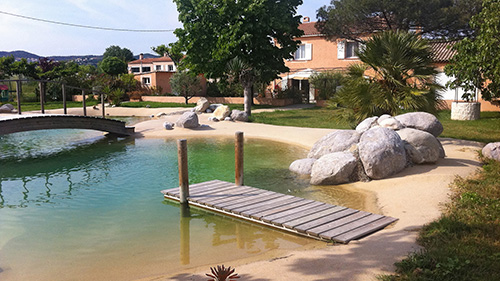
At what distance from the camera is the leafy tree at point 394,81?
43.9 feet

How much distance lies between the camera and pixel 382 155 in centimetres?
1020

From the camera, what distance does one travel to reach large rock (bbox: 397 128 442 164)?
1075 cm

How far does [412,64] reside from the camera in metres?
13.5

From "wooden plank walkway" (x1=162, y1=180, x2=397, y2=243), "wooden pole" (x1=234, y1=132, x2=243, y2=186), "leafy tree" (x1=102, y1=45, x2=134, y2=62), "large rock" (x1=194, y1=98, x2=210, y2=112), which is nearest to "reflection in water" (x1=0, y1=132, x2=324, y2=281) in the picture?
"wooden plank walkway" (x1=162, y1=180, x2=397, y2=243)

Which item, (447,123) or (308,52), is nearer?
(447,123)

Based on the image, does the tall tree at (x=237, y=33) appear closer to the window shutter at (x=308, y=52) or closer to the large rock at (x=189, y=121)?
the large rock at (x=189, y=121)

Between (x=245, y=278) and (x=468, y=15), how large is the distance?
2379 cm

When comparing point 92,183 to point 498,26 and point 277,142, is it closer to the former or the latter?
point 277,142

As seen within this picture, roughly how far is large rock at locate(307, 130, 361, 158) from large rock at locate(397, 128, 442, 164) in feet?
4.61

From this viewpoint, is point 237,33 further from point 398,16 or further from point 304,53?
point 304,53

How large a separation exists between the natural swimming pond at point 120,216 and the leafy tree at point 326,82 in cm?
1626

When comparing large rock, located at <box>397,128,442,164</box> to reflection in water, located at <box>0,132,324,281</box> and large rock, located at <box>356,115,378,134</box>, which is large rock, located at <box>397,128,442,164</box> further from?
reflection in water, located at <box>0,132,324,281</box>

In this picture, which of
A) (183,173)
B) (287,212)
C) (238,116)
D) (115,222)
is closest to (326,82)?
(238,116)

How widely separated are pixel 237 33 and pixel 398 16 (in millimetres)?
9381
